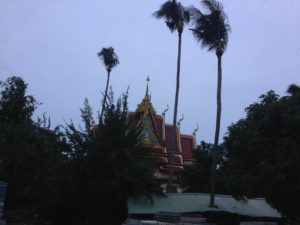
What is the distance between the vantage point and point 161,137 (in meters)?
39.2

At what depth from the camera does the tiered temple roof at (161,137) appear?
120 ft

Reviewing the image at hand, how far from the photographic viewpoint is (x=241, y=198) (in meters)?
22.3

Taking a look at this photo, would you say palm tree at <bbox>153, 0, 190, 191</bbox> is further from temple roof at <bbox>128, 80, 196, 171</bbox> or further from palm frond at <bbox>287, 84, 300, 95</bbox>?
temple roof at <bbox>128, 80, 196, 171</bbox>

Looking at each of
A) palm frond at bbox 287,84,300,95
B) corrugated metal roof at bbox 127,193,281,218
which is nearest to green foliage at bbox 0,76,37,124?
corrugated metal roof at bbox 127,193,281,218

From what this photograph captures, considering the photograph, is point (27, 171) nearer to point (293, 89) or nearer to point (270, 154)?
point (270, 154)

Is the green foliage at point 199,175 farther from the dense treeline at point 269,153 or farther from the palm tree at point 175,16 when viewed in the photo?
the dense treeline at point 269,153

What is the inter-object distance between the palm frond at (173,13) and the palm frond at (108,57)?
7.94 m

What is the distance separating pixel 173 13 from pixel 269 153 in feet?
39.1

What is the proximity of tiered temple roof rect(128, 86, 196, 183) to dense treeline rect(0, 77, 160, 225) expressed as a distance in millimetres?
13589

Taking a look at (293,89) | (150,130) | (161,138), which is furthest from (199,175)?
(293,89)

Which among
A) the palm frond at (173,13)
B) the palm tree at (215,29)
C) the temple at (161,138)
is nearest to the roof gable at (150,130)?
the temple at (161,138)

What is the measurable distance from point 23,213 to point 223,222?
961 centimetres

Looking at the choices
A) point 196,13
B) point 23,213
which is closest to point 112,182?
point 23,213

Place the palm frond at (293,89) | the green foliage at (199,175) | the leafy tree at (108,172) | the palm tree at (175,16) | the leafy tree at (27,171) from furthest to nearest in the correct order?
the green foliage at (199,175) → the palm tree at (175,16) → the palm frond at (293,89) → the leafy tree at (108,172) → the leafy tree at (27,171)
